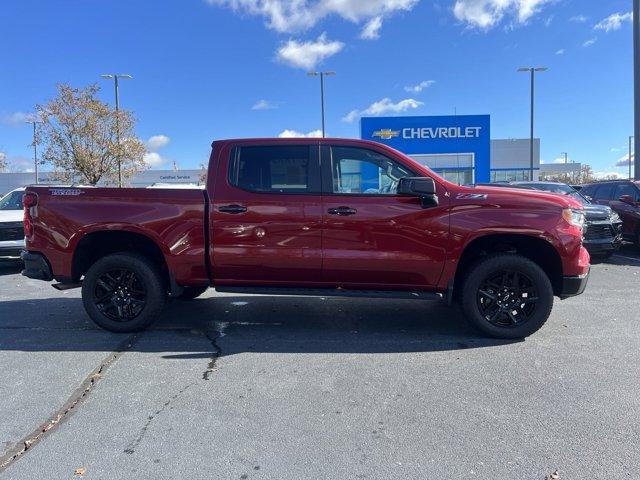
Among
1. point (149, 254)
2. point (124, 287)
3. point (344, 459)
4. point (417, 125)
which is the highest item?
point (417, 125)

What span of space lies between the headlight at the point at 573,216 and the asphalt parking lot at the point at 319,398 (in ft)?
3.91

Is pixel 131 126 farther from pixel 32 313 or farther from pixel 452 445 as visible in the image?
pixel 452 445

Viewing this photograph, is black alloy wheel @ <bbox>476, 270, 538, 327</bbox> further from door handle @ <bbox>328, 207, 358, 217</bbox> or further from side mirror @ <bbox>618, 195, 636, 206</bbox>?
side mirror @ <bbox>618, 195, 636, 206</bbox>

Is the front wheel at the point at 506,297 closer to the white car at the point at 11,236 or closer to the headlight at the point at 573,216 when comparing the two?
the headlight at the point at 573,216

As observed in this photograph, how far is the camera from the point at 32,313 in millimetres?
6285

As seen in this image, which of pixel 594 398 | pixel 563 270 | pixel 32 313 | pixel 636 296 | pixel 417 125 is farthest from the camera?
pixel 417 125

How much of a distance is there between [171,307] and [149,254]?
1301mm

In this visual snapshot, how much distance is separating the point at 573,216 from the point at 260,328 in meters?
3.44

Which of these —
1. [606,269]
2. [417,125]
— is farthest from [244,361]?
[417,125]

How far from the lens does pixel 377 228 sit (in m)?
4.87

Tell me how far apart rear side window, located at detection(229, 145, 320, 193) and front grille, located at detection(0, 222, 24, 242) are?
20.1 feet

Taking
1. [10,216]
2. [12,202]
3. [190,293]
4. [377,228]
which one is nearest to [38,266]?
[190,293]

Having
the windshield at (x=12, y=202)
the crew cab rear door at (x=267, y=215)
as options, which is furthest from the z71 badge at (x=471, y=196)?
the windshield at (x=12, y=202)

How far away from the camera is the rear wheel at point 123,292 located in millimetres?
5262
